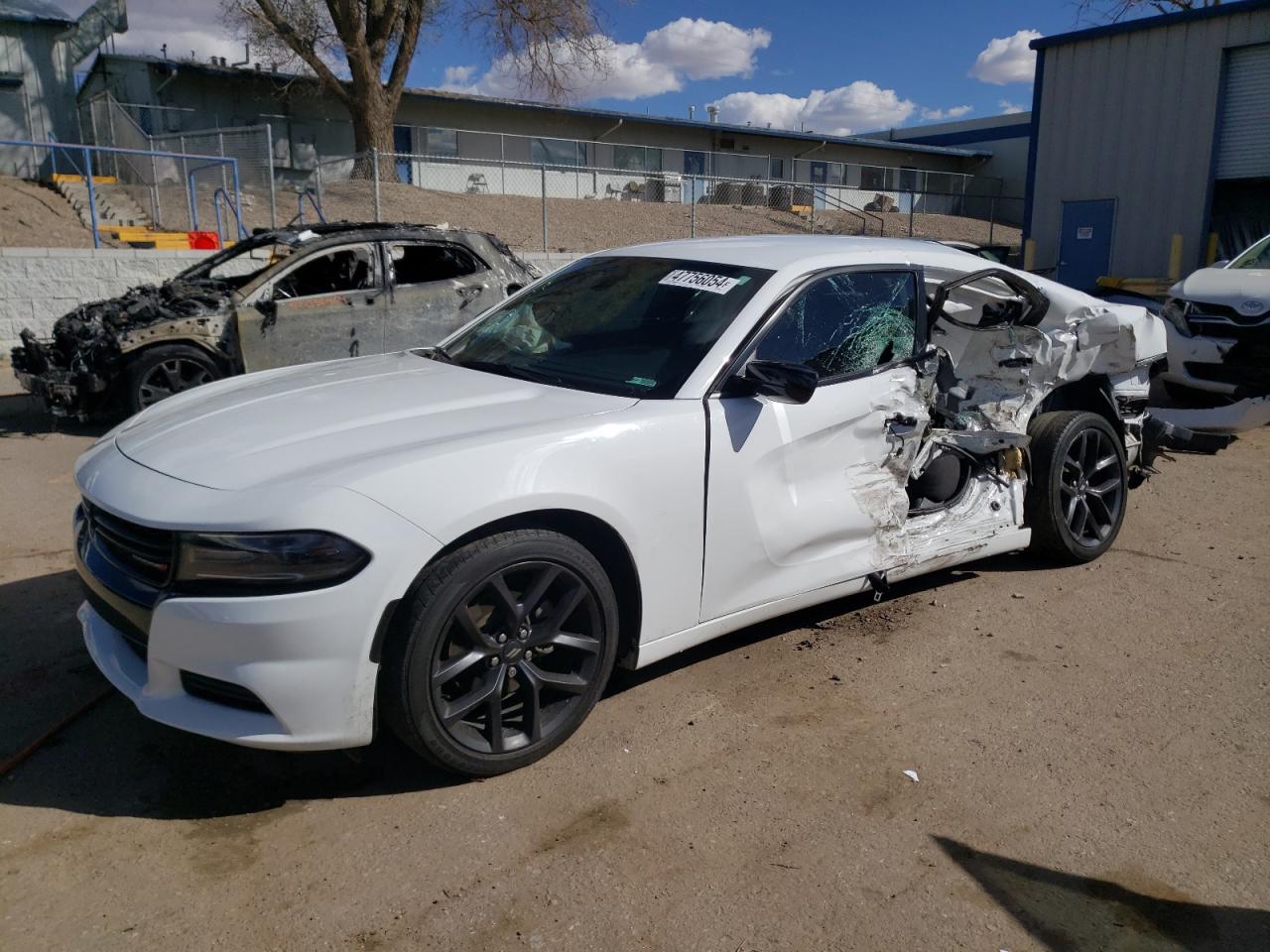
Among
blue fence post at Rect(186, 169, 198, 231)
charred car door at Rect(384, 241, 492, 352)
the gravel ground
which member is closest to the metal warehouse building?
the gravel ground

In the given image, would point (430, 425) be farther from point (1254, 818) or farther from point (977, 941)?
point (1254, 818)

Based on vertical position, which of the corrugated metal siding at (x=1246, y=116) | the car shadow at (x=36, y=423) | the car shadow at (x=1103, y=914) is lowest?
the car shadow at (x=1103, y=914)

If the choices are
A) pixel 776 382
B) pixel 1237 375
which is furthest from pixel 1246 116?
pixel 776 382

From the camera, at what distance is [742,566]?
358 centimetres

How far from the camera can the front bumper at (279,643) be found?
2672 millimetres

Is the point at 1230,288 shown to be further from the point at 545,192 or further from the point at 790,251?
the point at 545,192

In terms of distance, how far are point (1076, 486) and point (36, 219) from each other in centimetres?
2118

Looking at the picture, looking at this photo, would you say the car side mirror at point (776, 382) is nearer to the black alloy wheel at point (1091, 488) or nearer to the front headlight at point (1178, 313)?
the black alloy wheel at point (1091, 488)

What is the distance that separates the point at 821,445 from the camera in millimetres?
3793

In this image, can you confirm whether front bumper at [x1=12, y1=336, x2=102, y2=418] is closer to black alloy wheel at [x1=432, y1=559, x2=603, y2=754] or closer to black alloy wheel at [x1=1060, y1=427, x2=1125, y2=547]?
black alloy wheel at [x1=432, y1=559, x2=603, y2=754]

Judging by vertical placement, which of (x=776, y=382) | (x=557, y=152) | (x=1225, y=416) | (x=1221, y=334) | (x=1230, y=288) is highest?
(x=557, y=152)

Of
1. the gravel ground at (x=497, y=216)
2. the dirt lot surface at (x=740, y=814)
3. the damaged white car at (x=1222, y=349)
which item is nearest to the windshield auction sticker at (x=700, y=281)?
the dirt lot surface at (x=740, y=814)

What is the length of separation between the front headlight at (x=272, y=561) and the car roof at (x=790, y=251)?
211cm

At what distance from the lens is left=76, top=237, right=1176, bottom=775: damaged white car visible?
8.97 ft
